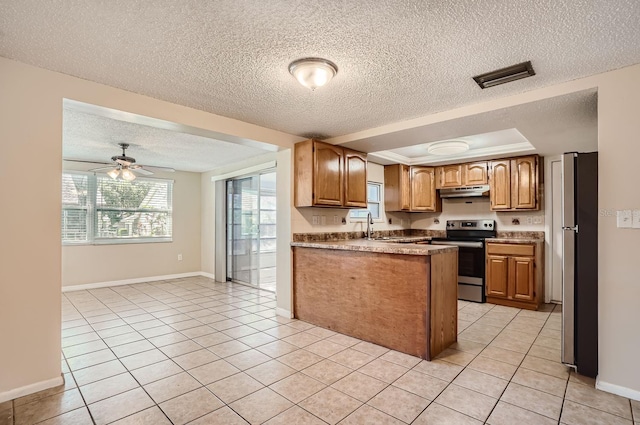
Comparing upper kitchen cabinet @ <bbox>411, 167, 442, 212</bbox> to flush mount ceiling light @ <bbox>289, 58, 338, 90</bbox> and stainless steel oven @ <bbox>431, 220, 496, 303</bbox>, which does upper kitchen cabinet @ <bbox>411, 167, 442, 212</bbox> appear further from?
flush mount ceiling light @ <bbox>289, 58, 338, 90</bbox>

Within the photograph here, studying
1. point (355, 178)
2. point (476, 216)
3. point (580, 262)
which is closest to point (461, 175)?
point (476, 216)

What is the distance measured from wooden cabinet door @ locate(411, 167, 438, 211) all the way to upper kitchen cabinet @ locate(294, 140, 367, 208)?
163cm

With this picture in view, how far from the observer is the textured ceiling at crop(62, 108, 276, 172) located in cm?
357

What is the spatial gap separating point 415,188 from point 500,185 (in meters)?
1.29

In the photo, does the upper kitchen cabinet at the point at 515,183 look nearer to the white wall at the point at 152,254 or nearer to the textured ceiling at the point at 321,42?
the textured ceiling at the point at 321,42

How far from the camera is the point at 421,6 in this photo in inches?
62.6

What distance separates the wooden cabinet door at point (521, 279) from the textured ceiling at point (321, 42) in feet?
8.62

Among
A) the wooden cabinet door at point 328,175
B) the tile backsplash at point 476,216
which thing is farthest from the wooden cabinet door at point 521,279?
the wooden cabinet door at point 328,175

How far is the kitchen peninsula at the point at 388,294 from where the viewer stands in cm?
277

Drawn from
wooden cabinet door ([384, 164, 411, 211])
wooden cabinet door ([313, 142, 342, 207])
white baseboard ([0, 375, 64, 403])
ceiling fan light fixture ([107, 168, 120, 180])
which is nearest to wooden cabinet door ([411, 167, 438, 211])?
wooden cabinet door ([384, 164, 411, 211])

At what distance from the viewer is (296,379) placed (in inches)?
93.8

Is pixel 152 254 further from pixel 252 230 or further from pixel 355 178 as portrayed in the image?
pixel 355 178

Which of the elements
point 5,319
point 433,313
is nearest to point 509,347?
point 433,313

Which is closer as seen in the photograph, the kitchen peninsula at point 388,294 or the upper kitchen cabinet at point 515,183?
the kitchen peninsula at point 388,294
